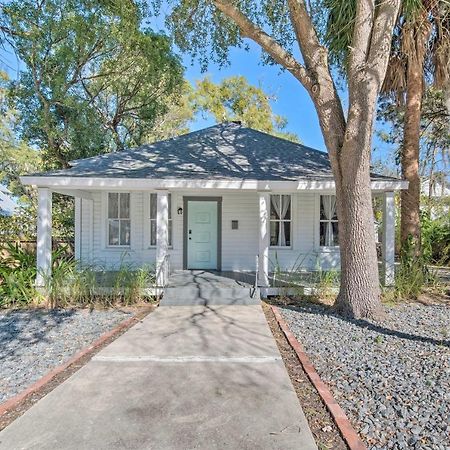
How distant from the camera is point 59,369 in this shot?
4438 mm

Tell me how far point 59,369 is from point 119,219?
6.84m

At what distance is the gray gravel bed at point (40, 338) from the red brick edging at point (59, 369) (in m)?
0.10

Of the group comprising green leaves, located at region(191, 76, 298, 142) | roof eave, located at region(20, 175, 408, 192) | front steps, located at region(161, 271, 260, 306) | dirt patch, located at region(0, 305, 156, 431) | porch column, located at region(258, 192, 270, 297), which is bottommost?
dirt patch, located at region(0, 305, 156, 431)

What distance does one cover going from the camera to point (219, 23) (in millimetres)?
9359

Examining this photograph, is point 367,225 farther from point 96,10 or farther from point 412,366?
point 96,10

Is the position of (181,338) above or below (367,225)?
below

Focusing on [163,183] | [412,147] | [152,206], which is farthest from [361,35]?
[152,206]

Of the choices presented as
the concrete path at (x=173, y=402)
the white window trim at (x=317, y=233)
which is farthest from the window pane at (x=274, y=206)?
the concrete path at (x=173, y=402)

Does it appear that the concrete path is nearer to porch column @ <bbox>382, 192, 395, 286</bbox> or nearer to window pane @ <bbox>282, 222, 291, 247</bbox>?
porch column @ <bbox>382, 192, 395, 286</bbox>

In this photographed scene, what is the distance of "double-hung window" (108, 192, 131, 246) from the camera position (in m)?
A: 10.9

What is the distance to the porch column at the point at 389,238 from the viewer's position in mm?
8469

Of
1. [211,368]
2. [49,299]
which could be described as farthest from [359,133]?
[49,299]

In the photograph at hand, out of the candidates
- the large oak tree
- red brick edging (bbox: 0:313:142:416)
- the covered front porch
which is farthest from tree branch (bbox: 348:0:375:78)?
red brick edging (bbox: 0:313:142:416)

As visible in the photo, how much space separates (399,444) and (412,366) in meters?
1.81
